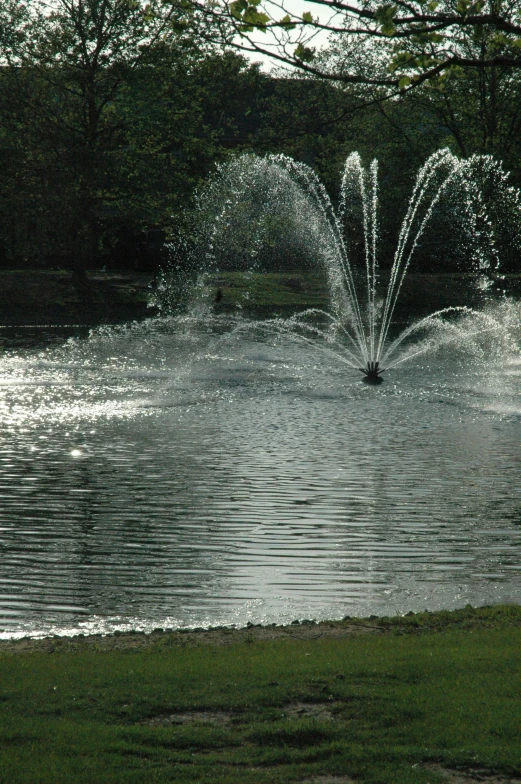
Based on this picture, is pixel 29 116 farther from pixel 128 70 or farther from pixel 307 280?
pixel 307 280

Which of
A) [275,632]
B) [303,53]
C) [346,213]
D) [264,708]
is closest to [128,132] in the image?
[346,213]

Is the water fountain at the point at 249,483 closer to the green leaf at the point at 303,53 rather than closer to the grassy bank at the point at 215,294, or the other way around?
the green leaf at the point at 303,53

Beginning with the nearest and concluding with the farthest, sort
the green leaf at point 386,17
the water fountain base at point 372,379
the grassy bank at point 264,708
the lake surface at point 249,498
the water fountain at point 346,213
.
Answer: the grassy bank at point 264,708 < the green leaf at point 386,17 < the lake surface at point 249,498 < the water fountain base at point 372,379 < the water fountain at point 346,213

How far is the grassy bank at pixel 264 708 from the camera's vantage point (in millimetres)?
4844

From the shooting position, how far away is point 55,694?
18.8 feet

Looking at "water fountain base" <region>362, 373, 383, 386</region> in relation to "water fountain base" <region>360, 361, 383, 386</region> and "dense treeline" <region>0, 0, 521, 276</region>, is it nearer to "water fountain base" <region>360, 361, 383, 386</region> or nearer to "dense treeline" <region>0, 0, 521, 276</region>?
"water fountain base" <region>360, 361, 383, 386</region>

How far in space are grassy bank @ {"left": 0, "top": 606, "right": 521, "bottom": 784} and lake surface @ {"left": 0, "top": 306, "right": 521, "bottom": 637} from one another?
4.22ft

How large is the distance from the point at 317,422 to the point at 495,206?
3603cm

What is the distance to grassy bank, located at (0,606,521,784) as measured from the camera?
191 inches

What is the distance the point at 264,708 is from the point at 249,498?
668cm

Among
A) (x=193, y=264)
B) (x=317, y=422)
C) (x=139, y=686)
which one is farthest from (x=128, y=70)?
(x=139, y=686)

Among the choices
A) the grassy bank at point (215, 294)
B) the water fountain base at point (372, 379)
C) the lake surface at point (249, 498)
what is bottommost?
the lake surface at point (249, 498)

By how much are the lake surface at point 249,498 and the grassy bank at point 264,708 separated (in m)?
1.29

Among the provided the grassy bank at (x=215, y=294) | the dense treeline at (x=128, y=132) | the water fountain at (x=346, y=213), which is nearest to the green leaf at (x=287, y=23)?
the grassy bank at (x=215, y=294)
